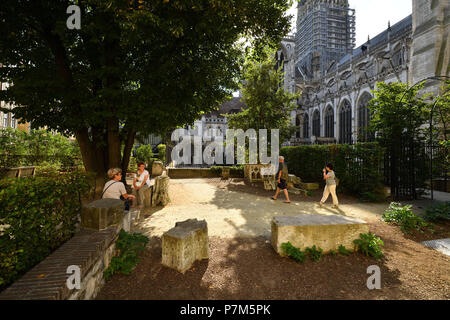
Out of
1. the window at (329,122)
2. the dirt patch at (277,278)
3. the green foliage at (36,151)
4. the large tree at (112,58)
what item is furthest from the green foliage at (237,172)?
the window at (329,122)

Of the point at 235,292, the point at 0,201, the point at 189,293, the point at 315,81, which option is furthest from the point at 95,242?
the point at 315,81

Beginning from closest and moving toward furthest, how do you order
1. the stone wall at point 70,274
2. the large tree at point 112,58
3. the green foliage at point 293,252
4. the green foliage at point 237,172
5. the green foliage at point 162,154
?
the stone wall at point 70,274, the green foliage at point 293,252, the large tree at point 112,58, the green foliage at point 237,172, the green foliage at point 162,154

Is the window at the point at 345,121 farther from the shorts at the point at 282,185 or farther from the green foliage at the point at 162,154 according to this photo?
the shorts at the point at 282,185

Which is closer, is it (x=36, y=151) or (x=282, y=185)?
(x=282, y=185)

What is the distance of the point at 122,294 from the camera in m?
2.58

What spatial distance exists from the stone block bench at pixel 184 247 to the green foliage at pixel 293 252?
1.37m

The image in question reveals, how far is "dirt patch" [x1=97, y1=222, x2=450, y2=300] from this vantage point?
2639 mm

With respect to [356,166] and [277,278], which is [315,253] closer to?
[277,278]

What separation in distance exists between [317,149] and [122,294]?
1033 centimetres

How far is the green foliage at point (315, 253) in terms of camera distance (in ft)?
11.1

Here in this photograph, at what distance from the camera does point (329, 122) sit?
3700 centimetres

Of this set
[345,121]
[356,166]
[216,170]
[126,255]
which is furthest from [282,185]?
[345,121]

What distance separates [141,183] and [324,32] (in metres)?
67.7

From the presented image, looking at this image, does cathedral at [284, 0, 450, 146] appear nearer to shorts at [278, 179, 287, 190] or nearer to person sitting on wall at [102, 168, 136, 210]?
shorts at [278, 179, 287, 190]
